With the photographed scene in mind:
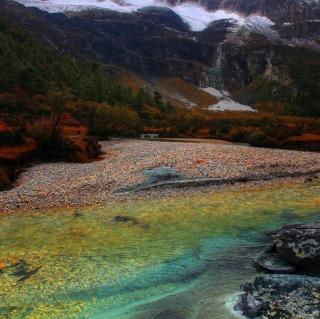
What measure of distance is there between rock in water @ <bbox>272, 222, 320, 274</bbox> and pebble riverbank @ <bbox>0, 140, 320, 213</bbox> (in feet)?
52.0

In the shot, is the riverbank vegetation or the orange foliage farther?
the riverbank vegetation

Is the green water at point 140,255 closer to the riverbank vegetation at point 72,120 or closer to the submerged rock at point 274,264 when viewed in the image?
the submerged rock at point 274,264

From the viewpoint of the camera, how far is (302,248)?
755 inches

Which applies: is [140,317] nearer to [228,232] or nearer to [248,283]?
[248,283]

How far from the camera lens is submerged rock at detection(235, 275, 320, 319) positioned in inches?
579

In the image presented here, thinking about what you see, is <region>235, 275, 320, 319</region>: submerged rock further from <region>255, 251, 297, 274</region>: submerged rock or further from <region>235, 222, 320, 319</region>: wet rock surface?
<region>255, 251, 297, 274</region>: submerged rock

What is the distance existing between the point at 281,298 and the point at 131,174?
27.1 m

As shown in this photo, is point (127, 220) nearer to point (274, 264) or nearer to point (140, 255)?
point (140, 255)

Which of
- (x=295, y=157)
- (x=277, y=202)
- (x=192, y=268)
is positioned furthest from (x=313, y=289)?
(x=295, y=157)

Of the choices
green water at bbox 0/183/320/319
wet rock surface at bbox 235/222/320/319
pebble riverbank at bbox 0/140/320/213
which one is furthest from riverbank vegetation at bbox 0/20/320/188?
wet rock surface at bbox 235/222/320/319

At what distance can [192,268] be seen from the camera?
66.4ft

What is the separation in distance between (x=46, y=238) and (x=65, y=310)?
9.10 metres

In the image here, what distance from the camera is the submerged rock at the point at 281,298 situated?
14.7 metres

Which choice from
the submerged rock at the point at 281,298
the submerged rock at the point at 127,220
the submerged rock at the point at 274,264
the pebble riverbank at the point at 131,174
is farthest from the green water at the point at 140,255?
the pebble riverbank at the point at 131,174
